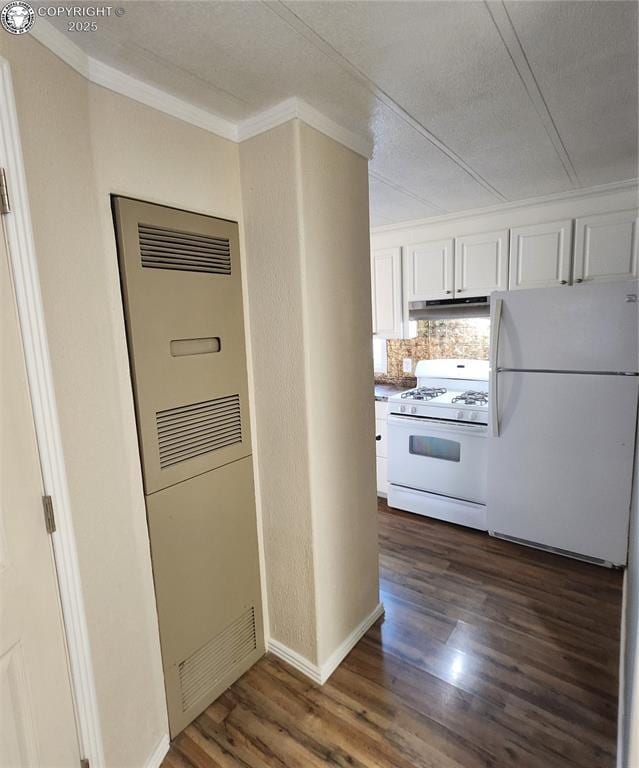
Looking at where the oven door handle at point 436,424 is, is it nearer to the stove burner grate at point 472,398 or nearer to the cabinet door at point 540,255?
the stove burner grate at point 472,398

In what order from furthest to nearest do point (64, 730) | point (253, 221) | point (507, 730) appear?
1. point (253, 221)
2. point (507, 730)
3. point (64, 730)

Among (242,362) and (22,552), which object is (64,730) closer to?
(22,552)

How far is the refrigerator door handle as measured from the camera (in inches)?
106

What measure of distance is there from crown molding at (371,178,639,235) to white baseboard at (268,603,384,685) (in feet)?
8.91

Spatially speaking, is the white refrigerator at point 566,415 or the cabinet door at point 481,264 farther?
the cabinet door at point 481,264

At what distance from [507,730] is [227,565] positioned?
4.06ft

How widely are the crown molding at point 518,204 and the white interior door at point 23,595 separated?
113 inches

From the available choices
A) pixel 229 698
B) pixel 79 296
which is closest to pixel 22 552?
pixel 79 296

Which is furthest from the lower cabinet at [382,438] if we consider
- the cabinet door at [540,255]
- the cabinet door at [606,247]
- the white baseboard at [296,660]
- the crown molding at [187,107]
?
the crown molding at [187,107]

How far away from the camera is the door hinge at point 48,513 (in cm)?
113

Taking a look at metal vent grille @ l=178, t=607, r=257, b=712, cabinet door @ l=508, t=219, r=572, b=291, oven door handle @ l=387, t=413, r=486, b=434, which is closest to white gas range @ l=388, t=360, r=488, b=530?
oven door handle @ l=387, t=413, r=486, b=434

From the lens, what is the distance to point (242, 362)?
179 cm

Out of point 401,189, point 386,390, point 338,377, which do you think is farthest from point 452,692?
point 401,189

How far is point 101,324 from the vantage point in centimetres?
131
